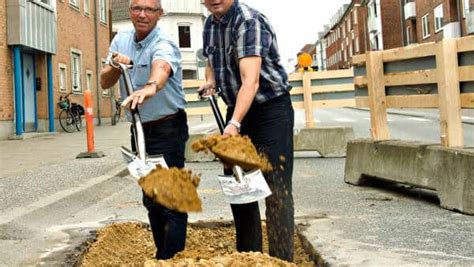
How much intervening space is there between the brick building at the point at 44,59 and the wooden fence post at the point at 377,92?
1400 centimetres

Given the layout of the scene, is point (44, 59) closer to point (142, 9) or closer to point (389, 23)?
point (142, 9)

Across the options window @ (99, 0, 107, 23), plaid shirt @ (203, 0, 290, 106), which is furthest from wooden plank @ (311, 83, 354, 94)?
window @ (99, 0, 107, 23)

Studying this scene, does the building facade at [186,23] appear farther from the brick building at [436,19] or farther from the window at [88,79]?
the window at [88,79]

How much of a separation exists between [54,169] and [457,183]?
626 cm

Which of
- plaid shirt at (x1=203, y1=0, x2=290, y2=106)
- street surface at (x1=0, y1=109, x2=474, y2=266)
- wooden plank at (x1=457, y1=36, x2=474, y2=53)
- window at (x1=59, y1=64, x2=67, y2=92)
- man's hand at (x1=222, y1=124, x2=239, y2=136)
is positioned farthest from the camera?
window at (x1=59, y1=64, x2=67, y2=92)

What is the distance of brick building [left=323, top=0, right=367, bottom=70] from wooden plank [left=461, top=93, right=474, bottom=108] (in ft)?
215

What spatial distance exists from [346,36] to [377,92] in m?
90.9

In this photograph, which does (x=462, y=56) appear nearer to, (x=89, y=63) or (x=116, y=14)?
(x=89, y=63)

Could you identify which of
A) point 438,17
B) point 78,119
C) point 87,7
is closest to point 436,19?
point 438,17

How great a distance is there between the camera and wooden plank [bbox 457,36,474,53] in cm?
562

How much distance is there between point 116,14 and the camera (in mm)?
58188

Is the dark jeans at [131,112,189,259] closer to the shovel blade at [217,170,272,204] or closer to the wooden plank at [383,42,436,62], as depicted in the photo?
the shovel blade at [217,170,272,204]

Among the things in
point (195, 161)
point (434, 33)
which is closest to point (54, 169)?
point (195, 161)

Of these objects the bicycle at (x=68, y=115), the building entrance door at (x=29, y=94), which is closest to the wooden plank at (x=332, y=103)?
the building entrance door at (x=29, y=94)
